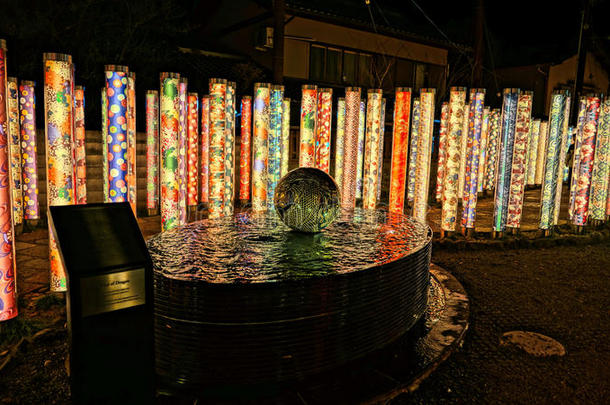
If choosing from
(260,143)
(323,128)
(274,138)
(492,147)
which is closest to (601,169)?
(492,147)

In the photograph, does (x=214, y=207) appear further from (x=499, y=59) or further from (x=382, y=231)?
(x=499, y=59)

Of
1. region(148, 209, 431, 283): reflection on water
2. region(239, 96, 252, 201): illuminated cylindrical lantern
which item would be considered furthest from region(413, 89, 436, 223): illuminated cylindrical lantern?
region(239, 96, 252, 201): illuminated cylindrical lantern

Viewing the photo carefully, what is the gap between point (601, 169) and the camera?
9055mm

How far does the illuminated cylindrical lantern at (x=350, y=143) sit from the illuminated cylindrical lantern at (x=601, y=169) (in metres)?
5.15

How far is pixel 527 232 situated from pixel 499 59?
22851 millimetres

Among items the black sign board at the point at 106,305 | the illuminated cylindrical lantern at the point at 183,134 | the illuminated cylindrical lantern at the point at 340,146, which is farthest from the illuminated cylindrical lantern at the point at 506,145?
the black sign board at the point at 106,305

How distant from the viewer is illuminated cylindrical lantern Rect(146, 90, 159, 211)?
31.0 feet

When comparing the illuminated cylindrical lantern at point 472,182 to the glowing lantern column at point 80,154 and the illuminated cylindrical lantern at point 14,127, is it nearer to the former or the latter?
the glowing lantern column at point 80,154

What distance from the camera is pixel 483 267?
22.3 ft

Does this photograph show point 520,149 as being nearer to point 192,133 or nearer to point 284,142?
point 284,142

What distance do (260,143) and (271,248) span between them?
3.51 m

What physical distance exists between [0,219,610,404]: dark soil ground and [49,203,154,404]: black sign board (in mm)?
1150

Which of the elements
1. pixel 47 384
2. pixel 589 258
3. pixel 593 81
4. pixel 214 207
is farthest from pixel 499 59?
pixel 47 384

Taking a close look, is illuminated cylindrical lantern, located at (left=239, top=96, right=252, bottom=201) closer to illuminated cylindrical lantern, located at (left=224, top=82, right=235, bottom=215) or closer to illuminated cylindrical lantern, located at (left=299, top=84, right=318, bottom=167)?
illuminated cylindrical lantern, located at (left=224, top=82, right=235, bottom=215)
